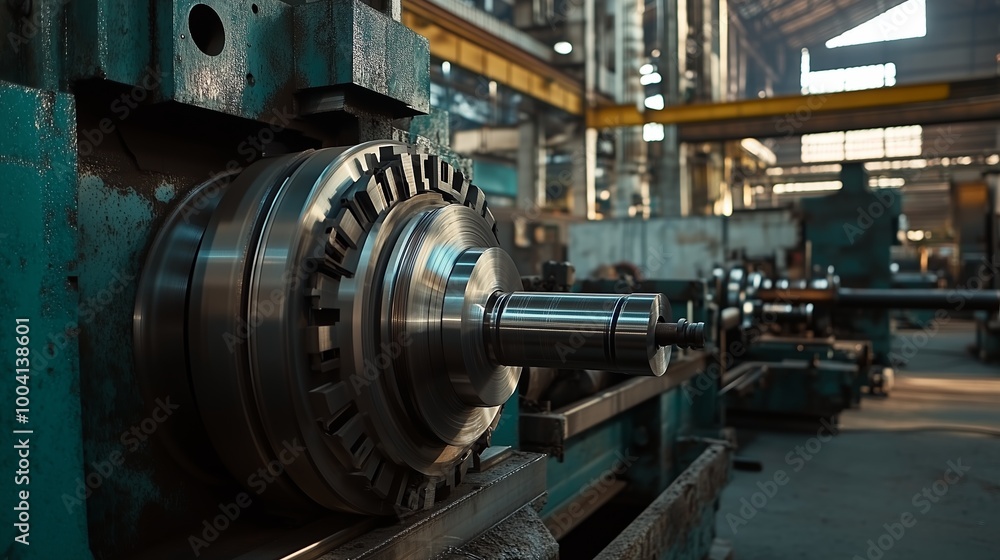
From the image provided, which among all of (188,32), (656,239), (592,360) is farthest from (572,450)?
(656,239)

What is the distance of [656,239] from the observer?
25.6 feet

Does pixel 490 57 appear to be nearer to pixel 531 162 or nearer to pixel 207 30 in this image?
pixel 531 162

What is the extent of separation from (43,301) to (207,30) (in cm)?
34

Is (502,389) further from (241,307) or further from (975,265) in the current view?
(975,265)

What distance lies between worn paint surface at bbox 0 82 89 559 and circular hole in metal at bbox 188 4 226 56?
0.18 metres

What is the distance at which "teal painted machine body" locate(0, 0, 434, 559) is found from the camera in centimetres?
59

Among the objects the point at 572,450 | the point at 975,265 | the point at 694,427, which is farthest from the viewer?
the point at 975,265

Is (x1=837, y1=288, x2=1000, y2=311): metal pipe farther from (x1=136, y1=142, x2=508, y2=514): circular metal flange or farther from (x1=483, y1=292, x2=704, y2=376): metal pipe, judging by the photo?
(x1=136, y1=142, x2=508, y2=514): circular metal flange

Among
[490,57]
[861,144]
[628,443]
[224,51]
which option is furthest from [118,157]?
[861,144]

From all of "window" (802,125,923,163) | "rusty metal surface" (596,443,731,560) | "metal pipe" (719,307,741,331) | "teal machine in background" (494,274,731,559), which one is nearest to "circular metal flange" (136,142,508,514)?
"teal machine in background" (494,274,731,559)

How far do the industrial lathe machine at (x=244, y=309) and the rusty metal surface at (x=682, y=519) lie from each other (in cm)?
65

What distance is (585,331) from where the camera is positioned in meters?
0.77

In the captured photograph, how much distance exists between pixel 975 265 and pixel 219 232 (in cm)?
845

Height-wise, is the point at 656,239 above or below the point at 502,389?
above
